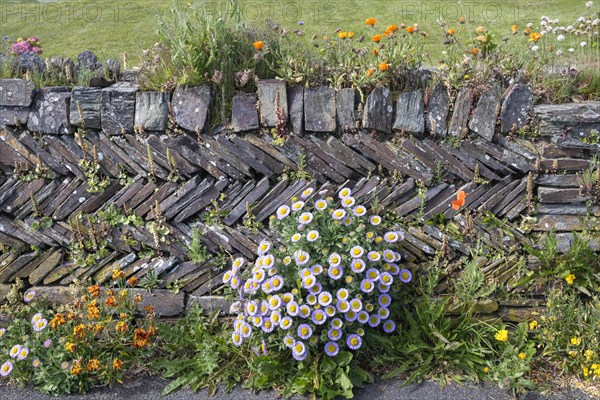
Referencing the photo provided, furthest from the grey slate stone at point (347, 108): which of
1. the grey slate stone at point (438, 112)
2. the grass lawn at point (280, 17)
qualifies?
the grass lawn at point (280, 17)

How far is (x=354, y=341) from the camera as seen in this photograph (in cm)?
337

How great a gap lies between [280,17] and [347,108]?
444cm

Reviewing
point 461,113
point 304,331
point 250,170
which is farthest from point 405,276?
point 250,170

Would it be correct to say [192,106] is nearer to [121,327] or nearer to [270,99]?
[270,99]

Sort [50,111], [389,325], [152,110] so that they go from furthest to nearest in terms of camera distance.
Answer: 1. [50,111]
2. [152,110]
3. [389,325]

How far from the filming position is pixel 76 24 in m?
8.14

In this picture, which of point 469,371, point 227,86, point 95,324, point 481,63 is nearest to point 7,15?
point 227,86

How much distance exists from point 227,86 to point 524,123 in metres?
2.02

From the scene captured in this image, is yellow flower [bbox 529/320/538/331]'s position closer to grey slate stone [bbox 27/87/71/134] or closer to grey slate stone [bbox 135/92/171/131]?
grey slate stone [bbox 135/92/171/131]

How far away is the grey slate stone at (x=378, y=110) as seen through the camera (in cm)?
381

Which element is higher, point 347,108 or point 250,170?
point 347,108

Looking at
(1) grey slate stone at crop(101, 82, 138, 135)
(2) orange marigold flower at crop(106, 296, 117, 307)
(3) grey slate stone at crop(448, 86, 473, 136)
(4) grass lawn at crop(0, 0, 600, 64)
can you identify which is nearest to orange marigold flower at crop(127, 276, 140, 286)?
(2) orange marigold flower at crop(106, 296, 117, 307)

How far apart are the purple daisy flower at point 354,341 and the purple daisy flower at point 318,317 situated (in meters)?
0.19

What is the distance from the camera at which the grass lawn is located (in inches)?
287
